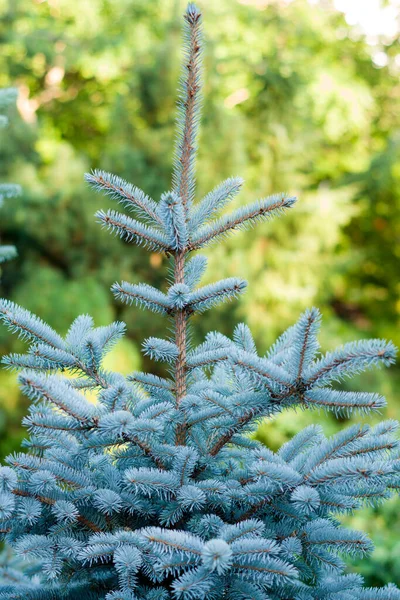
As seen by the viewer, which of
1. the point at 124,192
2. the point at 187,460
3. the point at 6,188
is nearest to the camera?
the point at 187,460

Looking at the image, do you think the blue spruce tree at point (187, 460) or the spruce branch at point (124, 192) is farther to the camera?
the spruce branch at point (124, 192)

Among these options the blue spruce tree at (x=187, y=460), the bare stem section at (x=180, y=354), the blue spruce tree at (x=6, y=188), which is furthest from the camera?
the blue spruce tree at (x=6, y=188)

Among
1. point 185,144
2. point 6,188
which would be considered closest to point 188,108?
point 185,144

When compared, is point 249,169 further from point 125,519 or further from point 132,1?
point 125,519

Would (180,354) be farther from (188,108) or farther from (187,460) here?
(188,108)

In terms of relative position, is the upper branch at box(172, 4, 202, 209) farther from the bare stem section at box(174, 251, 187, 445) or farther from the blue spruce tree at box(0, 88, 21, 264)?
the blue spruce tree at box(0, 88, 21, 264)

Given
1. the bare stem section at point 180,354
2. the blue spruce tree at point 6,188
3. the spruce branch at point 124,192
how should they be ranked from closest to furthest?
the spruce branch at point 124,192 < the bare stem section at point 180,354 < the blue spruce tree at point 6,188

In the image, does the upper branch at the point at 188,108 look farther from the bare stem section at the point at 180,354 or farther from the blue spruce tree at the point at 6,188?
the blue spruce tree at the point at 6,188

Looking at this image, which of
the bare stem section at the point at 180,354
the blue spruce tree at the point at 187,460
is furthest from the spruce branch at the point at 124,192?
the bare stem section at the point at 180,354

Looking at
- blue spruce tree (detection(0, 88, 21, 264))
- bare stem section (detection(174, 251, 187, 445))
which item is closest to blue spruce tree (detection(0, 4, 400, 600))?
bare stem section (detection(174, 251, 187, 445))
